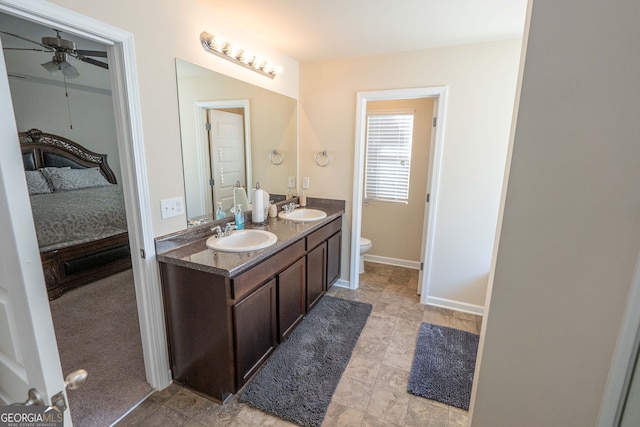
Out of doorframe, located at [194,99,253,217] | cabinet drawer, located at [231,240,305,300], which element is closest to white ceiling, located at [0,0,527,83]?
doorframe, located at [194,99,253,217]

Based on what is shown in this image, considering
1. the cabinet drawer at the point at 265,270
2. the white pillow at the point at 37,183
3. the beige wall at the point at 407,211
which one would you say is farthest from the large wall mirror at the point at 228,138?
the white pillow at the point at 37,183

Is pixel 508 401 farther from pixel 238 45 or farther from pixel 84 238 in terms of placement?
pixel 84 238

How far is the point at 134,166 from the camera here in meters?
1.54

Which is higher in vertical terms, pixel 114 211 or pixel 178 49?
pixel 178 49

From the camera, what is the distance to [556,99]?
883mm

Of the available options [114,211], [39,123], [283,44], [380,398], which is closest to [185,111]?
[283,44]

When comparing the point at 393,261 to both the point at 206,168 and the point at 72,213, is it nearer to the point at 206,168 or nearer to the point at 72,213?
the point at 206,168

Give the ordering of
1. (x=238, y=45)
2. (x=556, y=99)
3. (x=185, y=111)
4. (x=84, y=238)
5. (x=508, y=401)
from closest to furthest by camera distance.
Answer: (x=556, y=99) → (x=508, y=401) → (x=185, y=111) → (x=238, y=45) → (x=84, y=238)

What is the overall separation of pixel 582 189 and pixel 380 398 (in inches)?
61.4

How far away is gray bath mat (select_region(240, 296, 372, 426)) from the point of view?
171cm

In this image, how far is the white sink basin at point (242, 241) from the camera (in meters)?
1.79

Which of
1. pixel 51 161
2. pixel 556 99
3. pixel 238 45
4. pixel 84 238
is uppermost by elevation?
pixel 238 45

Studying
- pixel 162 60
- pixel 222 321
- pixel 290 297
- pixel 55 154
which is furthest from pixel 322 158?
pixel 55 154

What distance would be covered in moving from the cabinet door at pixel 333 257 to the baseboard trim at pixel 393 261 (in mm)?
1033
